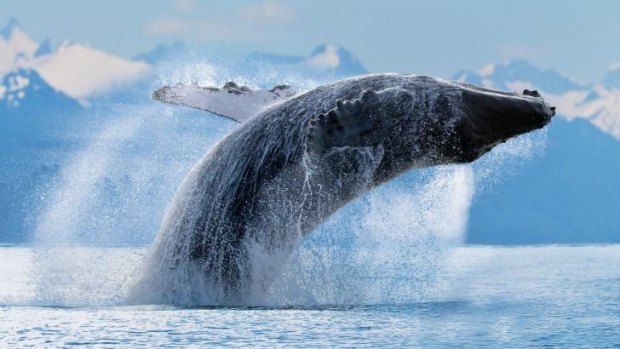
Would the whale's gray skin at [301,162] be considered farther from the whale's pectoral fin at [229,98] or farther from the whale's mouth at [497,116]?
the whale's pectoral fin at [229,98]

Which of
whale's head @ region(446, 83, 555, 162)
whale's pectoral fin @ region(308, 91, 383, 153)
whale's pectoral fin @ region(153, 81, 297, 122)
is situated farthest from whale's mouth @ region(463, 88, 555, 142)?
whale's pectoral fin @ region(153, 81, 297, 122)

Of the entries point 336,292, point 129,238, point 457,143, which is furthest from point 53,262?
point 457,143

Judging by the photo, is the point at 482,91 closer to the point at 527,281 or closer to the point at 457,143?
the point at 457,143

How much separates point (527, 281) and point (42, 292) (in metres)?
8.98

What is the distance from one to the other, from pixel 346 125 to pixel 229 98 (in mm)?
2607

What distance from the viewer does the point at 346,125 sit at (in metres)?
10.1

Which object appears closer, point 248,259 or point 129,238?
point 248,259

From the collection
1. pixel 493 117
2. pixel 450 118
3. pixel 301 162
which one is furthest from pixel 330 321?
pixel 493 117

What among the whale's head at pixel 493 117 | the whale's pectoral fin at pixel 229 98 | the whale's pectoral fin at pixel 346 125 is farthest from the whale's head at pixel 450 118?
the whale's pectoral fin at pixel 229 98

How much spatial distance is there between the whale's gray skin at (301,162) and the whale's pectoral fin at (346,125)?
0.01 meters

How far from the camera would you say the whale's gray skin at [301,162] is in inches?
417

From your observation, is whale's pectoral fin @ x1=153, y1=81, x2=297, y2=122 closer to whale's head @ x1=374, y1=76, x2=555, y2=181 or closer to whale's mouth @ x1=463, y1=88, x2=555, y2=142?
whale's head @ x1=374, y1=76, x2=555, y2=181

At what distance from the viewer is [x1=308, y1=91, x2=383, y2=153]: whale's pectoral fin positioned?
9953 mm

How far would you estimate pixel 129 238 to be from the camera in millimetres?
20719
